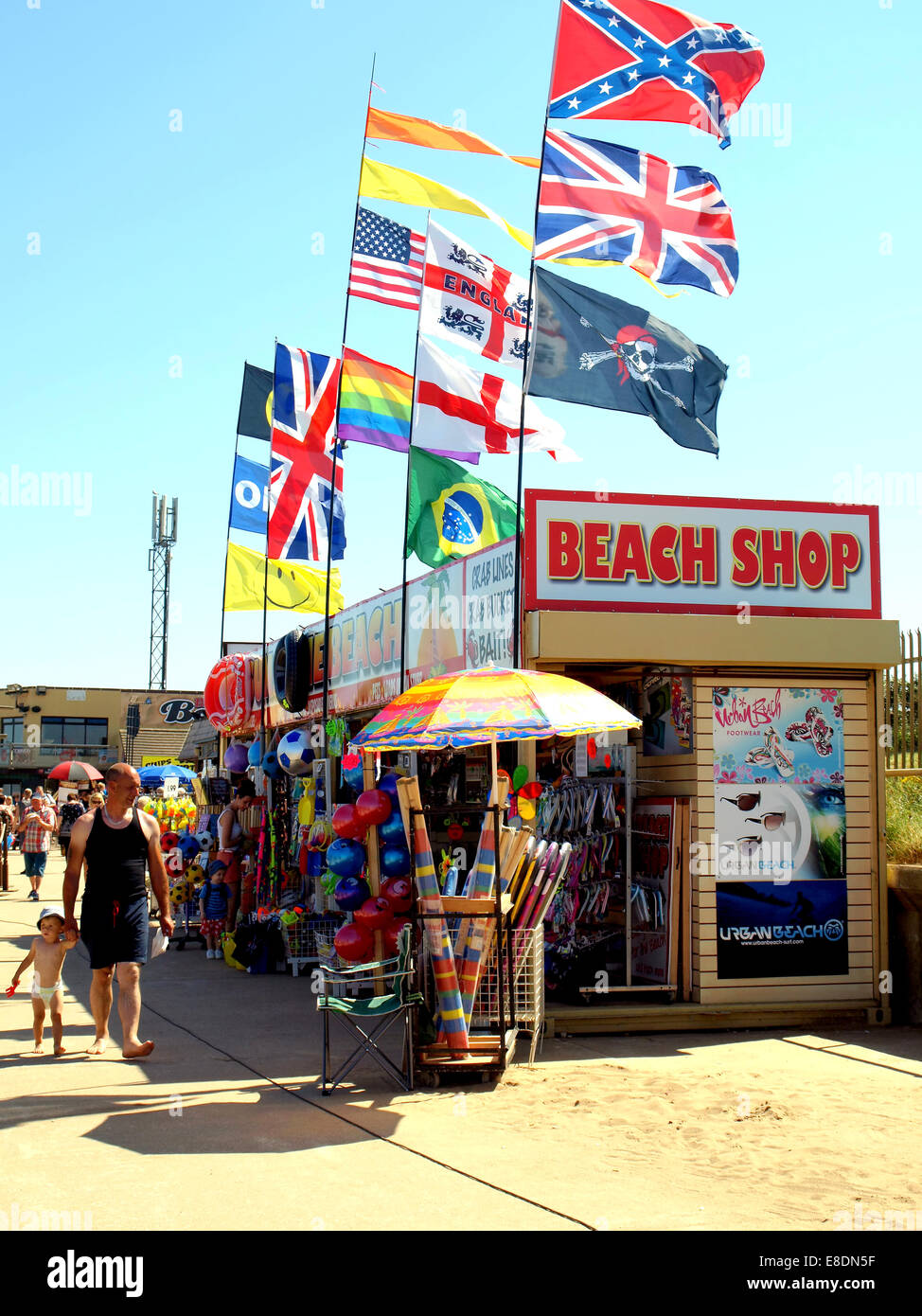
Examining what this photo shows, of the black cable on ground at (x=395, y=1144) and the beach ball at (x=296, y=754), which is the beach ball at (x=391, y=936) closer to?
the black cable on ground at (x=395, y=1144)

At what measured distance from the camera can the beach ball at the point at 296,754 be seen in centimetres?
1392

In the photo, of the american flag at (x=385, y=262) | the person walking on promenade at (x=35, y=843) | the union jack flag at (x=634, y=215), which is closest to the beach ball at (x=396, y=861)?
the union jack flag at (x=634, y=215)

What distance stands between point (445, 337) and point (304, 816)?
5031mm

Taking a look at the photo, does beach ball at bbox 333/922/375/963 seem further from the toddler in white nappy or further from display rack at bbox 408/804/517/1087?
the toddler in white nappy

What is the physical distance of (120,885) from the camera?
27.0 feet

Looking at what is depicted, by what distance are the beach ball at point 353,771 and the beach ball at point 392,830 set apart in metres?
0.95

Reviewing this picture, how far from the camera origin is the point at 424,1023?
8312 mm

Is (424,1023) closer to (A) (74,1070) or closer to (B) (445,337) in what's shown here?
(A) (74,1070)

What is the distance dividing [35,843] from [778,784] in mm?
15929

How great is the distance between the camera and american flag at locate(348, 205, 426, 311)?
12320mm

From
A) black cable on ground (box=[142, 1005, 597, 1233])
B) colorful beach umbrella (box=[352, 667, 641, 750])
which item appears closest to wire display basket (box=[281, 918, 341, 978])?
black cable on ground (box=[142, 1005, 597, 1233])

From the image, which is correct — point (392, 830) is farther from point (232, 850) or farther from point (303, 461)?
point (303, 461)

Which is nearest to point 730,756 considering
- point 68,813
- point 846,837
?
point 846,837
